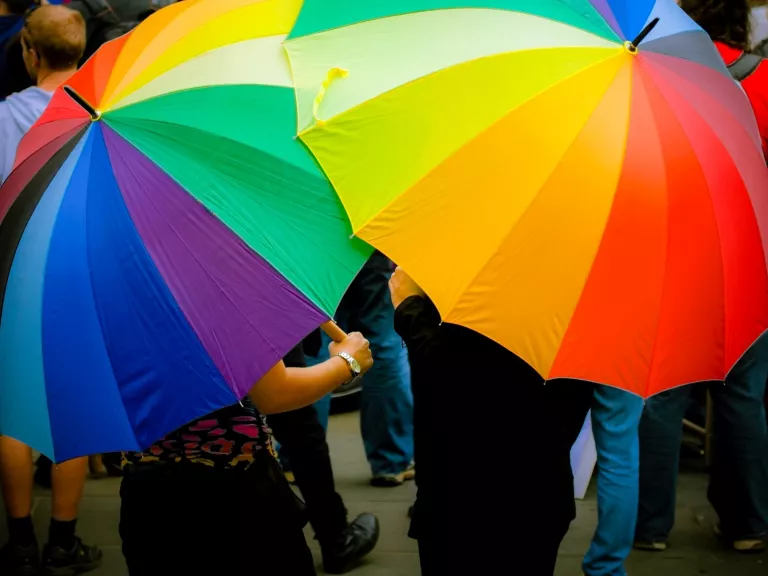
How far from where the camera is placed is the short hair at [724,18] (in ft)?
15.5

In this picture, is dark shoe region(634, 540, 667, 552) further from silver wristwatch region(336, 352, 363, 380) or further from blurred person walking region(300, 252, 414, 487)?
silver wristwatch region(336, 352, 363, 380)

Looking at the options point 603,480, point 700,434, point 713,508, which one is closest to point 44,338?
point 603,480

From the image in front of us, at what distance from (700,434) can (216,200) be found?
397cm

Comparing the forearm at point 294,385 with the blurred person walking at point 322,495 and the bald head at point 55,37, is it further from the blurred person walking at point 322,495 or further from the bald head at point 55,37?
the bald head at point 55,37

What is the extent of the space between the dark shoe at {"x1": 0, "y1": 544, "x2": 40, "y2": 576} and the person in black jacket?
2.06 metres

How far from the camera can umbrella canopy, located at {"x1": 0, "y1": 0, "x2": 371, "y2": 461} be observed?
2.61m

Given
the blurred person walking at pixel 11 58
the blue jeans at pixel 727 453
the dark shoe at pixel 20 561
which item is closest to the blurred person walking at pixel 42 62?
the blurred person walking at pixel 11 58

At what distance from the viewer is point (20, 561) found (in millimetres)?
4738

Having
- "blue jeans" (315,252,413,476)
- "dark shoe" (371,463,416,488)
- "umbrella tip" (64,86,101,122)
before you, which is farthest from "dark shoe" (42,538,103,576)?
"umbrella tip" (64,86,101,122)

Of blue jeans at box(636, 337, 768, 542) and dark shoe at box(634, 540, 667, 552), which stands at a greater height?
blue jeans at box(636, 337, 768, 542)

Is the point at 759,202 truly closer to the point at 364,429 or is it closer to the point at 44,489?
the point at 364,429

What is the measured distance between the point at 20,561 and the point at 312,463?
1281 millimetres

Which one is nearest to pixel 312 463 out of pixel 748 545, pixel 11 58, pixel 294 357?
pixel 294 357

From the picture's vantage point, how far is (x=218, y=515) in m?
3.11
